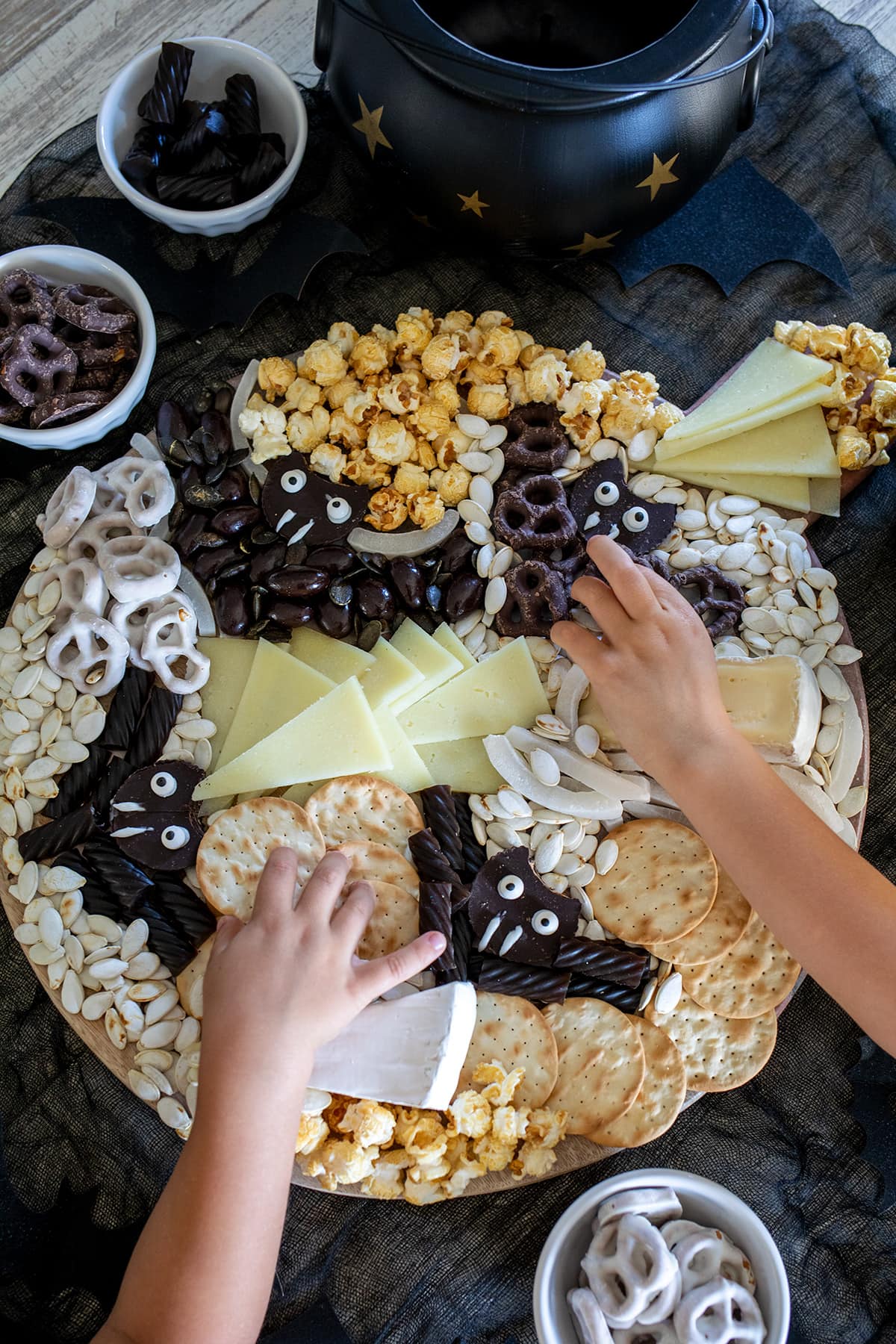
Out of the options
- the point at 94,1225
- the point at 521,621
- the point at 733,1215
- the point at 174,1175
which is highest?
the point at 521,621

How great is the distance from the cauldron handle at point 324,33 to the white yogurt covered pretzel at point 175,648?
1.93 ft

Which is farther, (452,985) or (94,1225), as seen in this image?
(94,1225)

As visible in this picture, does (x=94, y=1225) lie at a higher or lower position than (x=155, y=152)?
lower

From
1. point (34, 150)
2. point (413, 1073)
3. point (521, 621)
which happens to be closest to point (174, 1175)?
point (413, 1073)

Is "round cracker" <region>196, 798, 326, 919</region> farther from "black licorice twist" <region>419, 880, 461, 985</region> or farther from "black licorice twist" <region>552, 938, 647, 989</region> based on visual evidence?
"black licorice twist" <region>552, 938, 647, 989</region>

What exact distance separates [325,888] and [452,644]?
30 centimetres

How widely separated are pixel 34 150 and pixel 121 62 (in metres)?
0.16

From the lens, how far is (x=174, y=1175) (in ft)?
2.93

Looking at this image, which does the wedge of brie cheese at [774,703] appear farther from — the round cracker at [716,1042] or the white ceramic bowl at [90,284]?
the white ceramic bowl at [90,284]

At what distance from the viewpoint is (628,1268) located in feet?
3.06

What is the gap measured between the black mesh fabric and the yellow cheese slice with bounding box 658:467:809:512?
0.32ft

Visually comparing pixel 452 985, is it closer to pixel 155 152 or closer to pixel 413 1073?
pixel 413 1073

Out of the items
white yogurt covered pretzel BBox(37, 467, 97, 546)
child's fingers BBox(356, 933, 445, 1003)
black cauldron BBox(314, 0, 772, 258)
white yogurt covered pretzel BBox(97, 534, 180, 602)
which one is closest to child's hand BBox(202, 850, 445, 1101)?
child's fingers BBox(356, 933, 445, 1003)

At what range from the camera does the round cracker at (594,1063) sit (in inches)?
39.9
